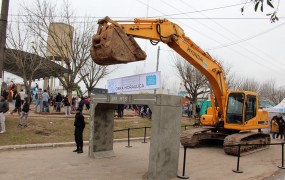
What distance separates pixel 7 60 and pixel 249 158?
80.1 feet

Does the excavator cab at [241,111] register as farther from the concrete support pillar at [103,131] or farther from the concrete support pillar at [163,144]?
the concrete support pillar at [163,144]

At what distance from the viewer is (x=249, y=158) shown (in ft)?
44.5

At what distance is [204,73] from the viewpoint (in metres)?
14.6

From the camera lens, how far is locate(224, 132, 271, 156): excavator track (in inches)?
539

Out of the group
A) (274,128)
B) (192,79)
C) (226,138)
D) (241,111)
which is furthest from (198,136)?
(192,79)

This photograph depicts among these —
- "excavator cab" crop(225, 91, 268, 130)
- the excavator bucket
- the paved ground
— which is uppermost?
the excavator bucket

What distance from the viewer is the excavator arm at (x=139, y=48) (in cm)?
911

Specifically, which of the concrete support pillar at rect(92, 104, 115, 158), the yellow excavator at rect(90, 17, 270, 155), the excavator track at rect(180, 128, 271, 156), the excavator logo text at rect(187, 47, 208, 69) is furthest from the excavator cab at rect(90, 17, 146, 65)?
the excavator track at rect(180, 128, 271, 156)

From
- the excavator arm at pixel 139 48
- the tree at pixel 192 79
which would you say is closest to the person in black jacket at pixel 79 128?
the excavator arm at pixel 139 48

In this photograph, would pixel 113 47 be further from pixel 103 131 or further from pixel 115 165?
pixel 103 131

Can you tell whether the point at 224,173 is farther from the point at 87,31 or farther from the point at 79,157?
the point at 87,31

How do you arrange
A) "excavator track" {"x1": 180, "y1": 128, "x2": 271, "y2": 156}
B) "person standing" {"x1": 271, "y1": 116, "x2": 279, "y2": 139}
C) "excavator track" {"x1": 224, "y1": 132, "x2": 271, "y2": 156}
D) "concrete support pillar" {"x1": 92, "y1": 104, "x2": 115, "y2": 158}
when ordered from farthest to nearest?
"person standing" {"x1": 271, "y1": 116, "x2": 279, "y2": 139}, "excavator track" {"x1": 180, "y1": 128, "x2": 271, "y2": 156}, "excavator track" {"x1": 224, "y1": 132, "x2": 271, "y2": 156}, "concrete support pillar" {"x1": 92, "y1": 104, "x2": 115, "y2": 158}

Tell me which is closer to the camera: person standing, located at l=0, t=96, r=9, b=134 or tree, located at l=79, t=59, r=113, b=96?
person standing, located at l=0, t=96, r=9, b=134

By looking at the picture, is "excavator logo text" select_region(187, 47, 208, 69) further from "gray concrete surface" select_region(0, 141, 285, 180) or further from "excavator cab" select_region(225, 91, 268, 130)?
"gray concrete surface" select_region(0, 141, 285, 180)
